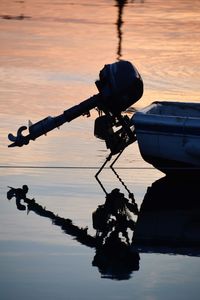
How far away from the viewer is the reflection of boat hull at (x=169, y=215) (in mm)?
15621

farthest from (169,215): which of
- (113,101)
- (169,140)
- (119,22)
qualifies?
(119,22)

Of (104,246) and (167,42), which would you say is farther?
(167,42)

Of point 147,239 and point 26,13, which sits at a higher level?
point 147,239

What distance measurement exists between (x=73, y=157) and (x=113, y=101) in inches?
48.3

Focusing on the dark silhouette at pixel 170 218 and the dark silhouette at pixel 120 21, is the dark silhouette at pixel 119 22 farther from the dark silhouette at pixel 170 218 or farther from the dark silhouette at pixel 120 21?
the dark silhouette at pixel 170 218

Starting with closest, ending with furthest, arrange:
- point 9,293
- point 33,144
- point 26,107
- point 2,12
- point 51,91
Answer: point 9,293
point 33,144
point 26,107
point 51,91
point 2,12

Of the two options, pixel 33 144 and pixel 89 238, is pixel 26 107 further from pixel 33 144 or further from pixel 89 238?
pixel 89 238

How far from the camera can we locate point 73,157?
19.5 m

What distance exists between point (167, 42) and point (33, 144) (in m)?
14.9

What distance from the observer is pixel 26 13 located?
4047 centimetres

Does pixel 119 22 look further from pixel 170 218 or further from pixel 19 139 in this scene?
pixel 170 218

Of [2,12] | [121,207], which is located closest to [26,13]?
[2,12]

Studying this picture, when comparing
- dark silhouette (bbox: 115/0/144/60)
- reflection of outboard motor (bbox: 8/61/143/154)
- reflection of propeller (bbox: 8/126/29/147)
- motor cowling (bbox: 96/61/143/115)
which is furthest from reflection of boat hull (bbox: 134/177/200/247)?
dark silhouette (bbox: 115/0/144/60)

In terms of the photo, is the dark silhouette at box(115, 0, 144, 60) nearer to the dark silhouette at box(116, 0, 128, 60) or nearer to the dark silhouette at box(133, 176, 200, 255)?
the dark silhouette at box(116, 0, 128, 60)
